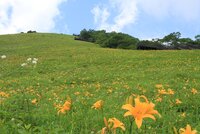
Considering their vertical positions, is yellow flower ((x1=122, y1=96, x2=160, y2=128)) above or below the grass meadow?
above

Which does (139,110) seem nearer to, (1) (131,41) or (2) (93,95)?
(2) (93,95)

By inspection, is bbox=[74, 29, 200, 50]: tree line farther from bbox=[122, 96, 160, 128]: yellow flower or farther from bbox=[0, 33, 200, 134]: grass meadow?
bbox=[122, 96, 160, 128]: yellow flower

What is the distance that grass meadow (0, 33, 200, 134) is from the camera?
18.9 feet

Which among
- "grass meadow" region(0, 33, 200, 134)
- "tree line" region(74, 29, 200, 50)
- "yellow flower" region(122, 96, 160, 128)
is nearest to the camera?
"yellow flower" region(122, 96, 160, 128)

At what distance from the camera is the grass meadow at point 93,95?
227 inches

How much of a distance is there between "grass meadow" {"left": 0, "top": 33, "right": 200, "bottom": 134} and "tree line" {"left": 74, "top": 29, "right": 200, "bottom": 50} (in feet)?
51.7

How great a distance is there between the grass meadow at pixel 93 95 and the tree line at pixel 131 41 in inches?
620

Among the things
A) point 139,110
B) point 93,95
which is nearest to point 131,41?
point 93,95

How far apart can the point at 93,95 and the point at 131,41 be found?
47.4 m

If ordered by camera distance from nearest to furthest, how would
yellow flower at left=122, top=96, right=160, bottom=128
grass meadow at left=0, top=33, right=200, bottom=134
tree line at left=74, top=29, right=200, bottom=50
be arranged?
yellow flower at left=122, top=96, right=160, bottom=128, grass meadow at left=0, top=33, right=200, bottom=134, tree line at left=74, top=29, right=200, bottom=50

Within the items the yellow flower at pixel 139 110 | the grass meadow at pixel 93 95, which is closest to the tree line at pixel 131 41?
the grass meadow at pixel 93 95

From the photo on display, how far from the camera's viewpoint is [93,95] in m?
11.9

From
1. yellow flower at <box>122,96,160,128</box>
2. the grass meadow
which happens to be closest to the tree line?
the grass meadow

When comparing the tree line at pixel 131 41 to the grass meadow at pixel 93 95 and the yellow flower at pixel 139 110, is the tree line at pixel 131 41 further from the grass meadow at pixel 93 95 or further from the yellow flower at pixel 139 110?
the yellow flower at pixel 139 110
